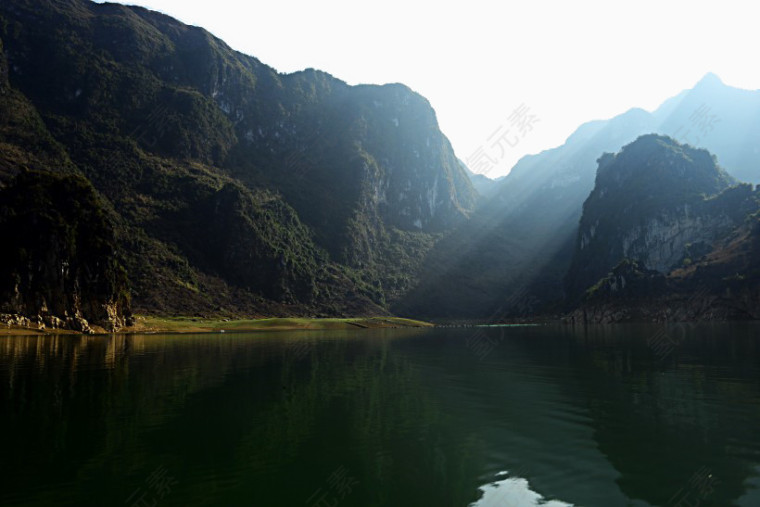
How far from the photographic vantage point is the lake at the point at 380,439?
15.0m

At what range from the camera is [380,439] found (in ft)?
69.3

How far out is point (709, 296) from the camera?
194 metres

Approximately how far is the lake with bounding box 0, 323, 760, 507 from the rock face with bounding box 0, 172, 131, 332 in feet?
278

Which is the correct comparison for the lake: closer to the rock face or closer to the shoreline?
the shoreline

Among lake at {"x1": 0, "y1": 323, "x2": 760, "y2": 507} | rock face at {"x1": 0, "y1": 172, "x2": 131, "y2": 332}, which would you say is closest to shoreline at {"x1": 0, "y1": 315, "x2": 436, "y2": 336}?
rock face at {"x1": 0, "y1": 172, "x2": 131, "y2": 332}

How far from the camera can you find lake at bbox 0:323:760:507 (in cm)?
1497

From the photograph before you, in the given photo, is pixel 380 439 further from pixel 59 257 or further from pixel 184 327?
pixel 184 327

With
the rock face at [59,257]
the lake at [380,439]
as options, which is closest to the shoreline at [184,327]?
the rock face at [59,257]

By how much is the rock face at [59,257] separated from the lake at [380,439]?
278 feet

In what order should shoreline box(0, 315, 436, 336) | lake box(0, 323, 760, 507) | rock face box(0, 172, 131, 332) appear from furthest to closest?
1. rock face box(0, 172, 131, 332)
2. shoreline box(0, 315, 436, 336)
3. lake box(0, 323, 760, 507)

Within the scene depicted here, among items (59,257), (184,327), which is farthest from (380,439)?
(184,327)

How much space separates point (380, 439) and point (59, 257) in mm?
128356

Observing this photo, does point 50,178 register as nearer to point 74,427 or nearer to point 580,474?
point 74,427

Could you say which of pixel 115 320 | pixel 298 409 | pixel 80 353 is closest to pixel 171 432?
pixel 298 409
